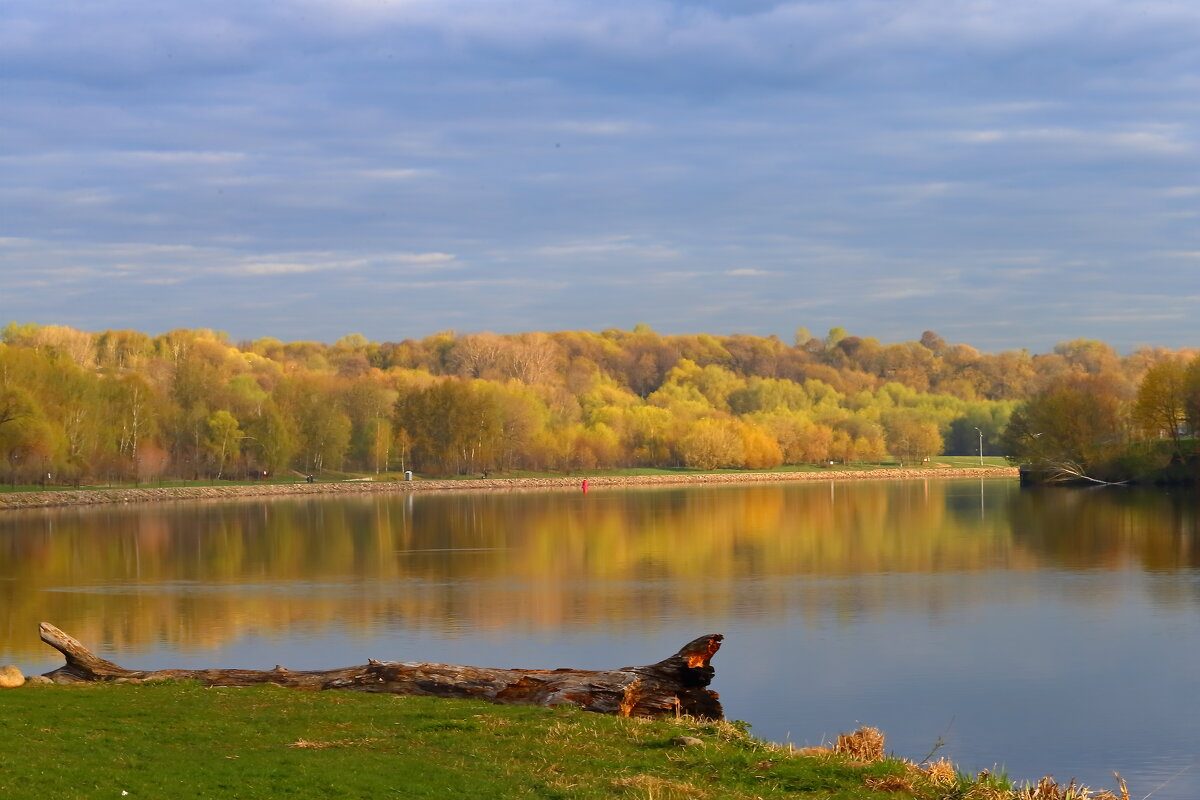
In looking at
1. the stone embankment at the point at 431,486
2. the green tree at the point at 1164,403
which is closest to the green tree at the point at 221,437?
the stone embankment at the point at 431,486

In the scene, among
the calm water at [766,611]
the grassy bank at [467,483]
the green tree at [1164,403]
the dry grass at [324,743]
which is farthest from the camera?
the green tree at [1164,403]

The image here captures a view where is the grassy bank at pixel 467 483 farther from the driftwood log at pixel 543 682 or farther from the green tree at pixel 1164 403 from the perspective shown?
the driftwood log at pixel 543 682

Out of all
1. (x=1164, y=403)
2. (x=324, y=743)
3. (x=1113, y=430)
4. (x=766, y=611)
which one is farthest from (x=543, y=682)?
(x=1113, y=430)

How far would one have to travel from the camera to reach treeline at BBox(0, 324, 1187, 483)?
7656cm

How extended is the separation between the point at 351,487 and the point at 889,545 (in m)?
53.6

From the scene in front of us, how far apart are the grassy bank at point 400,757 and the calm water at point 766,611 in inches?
147

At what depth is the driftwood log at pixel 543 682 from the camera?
12273mm

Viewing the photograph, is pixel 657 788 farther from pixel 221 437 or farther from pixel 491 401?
pixel 491 401

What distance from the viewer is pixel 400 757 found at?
31.0 ft

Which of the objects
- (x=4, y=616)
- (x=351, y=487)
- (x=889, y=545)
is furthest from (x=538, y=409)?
(x=4, y=616)

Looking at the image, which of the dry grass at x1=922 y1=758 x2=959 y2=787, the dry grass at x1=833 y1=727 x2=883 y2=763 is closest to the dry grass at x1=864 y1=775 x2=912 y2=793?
the dry grass at x1=922 y1=758 x2=959 y2=787

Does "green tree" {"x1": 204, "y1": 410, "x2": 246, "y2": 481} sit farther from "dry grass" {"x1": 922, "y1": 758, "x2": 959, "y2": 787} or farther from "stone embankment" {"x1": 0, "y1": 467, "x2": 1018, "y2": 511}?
"dry grass" {"x1": 922, "y1": 758, "x2": 959, "y2": 787}

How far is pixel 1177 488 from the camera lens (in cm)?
6956

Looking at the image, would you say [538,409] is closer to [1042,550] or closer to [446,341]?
[446,341]
